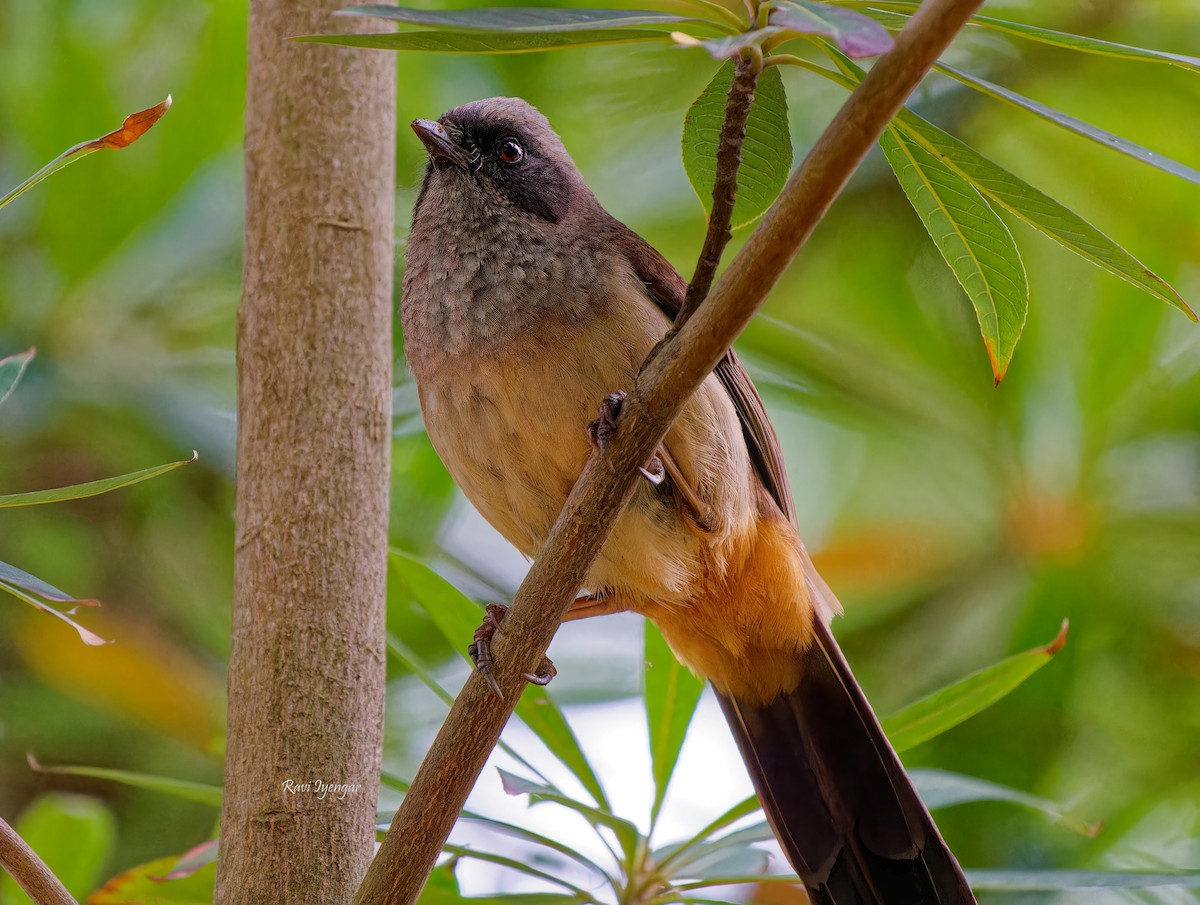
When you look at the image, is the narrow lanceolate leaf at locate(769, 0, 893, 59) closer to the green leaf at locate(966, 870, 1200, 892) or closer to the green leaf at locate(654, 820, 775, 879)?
the green leaf at locate(654, 820, 775, 879)

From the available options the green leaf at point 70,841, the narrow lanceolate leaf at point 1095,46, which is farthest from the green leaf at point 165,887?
the narrow lanceolate leaf at point 1095,46

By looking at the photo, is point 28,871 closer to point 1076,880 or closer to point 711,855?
point 711,855

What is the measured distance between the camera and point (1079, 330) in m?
3.25

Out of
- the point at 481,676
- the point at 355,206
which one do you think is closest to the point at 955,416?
the point at 355,206

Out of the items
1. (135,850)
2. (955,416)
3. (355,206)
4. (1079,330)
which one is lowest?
(135,850)

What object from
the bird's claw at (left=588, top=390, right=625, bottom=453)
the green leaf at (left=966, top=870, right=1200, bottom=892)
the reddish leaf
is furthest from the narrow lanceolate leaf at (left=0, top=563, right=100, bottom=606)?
the green leaf at (left=966, top=870, right=1200, bottom=892)

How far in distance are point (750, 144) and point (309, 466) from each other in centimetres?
88

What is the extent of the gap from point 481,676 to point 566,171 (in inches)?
55.6

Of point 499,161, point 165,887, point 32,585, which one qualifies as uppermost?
point 499,161

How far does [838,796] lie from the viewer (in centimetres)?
239

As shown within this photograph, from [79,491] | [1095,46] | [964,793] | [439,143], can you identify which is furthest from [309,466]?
[964,793]

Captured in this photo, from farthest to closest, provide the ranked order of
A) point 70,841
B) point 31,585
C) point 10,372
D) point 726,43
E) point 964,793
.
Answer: point 70,841 → point 964,793 → point 10,372 → point 31,585 → point 726,43

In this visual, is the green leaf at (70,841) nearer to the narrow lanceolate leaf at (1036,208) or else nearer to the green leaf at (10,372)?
the green leaf at (10,372)

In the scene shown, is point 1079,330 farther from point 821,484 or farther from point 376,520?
Answer: point 376,520
